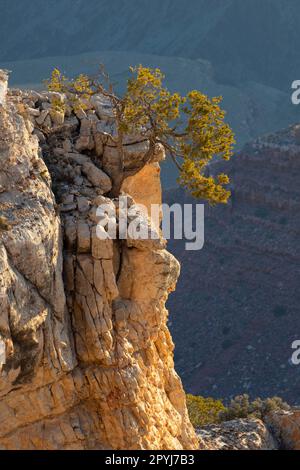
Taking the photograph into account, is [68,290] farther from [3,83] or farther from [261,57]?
[261,57]

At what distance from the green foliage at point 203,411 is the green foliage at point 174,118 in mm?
15451

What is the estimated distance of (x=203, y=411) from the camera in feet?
150

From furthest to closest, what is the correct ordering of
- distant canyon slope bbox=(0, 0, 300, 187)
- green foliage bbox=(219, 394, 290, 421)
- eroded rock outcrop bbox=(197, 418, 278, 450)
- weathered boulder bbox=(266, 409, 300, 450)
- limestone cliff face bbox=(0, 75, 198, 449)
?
distant canyon slope bbox=(0, 0, 300, 187)
green foliage bbox=(219, 394, 290, 421)
weathered boulder bbox=(266, 409, 300, 450)
eroded rock outcrop bbox=(197, 418, 278, 450)
limestone cliff face bbox=(0, 75, 198, 449)

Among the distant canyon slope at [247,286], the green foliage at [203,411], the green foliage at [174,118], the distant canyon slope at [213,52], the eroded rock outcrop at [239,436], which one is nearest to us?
the green foliage at [174,118]

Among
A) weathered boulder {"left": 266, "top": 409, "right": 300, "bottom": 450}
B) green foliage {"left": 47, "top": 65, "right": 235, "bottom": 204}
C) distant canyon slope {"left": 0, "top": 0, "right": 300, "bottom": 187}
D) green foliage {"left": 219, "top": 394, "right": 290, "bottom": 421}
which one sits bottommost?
green foliage {"left": 219, "top": 394, "right": 290, "bottom": 421}

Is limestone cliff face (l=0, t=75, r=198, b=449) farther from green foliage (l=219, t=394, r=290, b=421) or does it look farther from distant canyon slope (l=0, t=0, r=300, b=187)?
distant canyon slope (l=0, t=0, r=300, b=187)

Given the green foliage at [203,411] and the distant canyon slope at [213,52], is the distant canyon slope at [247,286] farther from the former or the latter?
the distant canyon slope at [213,52]

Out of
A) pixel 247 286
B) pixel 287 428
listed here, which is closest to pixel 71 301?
pixel 287 428

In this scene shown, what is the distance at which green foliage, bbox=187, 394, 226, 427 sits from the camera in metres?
43.1

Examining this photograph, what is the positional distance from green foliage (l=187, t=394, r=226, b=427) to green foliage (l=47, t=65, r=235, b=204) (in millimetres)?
15451

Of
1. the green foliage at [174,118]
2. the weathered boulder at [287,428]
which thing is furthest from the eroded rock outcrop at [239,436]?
the green foliage at [174,118]

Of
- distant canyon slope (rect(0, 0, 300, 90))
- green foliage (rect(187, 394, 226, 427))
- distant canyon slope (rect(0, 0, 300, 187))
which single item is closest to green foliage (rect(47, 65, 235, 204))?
green foliage (rect(187, 394, 226, 427))

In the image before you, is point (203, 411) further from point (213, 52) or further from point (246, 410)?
point (213, 52)

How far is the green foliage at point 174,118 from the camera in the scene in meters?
27.9
